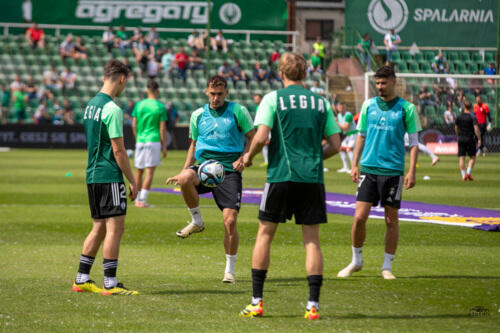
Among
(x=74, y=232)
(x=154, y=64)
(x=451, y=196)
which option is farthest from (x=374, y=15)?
(x=74, y=232)

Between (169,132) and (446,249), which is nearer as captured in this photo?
(446,249)

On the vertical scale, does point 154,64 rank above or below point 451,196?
→ above

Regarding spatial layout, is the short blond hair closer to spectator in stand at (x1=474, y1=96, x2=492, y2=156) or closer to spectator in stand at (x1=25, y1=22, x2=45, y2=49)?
spectator in stand at (x1=474, y1=96, x2=492, y2=156)

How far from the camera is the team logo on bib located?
42.5 meters

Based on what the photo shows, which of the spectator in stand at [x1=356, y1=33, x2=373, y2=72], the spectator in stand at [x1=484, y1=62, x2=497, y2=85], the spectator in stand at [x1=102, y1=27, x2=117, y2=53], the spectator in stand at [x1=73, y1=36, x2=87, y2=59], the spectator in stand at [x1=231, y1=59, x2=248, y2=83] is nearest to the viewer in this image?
the spectator in stand at [x1=484, y1=62, x2=497, y2=85]

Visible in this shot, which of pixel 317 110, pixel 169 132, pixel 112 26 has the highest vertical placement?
pixel 112 26

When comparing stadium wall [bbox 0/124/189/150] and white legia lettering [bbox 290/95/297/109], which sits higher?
white legia lettering [bbox 290/95/297/109]

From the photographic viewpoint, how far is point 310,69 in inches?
1662

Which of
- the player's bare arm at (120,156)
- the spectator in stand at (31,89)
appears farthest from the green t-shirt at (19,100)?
the player's bare arm at (120,156)

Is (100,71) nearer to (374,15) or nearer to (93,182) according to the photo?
(374,15)

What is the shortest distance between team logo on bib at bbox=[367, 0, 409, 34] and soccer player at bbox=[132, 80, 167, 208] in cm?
2861

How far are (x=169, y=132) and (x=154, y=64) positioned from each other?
489cm

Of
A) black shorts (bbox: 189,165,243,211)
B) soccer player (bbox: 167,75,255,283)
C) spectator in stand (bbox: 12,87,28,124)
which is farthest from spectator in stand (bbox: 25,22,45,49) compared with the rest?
black shorts (bbox: 189,165,243,211)

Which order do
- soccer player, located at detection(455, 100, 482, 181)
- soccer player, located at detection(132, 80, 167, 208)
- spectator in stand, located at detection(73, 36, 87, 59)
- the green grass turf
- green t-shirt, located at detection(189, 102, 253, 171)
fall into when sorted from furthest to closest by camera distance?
spectator in stand, located at detection(73, 36, 87, 59) → soccer player, located at detection(455, 100, 482, 181) → soccer player, located at detection(132, 80, 167, 208) → green t-shirt, located at detection(189, 102, 253, 171) → the green grass turf
